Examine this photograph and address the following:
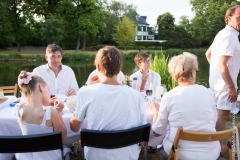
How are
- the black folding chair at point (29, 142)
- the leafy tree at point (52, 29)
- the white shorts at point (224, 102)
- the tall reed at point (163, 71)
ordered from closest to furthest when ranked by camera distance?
the black folding chair at point (29, 142) → the white shorts at point (224, 102) → the tall reed at point (163, 71) → the leafy tree at point (52, 29)

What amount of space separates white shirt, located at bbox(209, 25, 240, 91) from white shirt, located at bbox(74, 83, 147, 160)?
4.81 ft

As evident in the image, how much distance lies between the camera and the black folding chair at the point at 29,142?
1.63 metres

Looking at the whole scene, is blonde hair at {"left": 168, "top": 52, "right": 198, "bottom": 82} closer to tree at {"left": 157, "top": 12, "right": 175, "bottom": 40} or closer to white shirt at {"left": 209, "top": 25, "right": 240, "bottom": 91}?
white shirt at {"left": 209, "top": 25, "right": 240, "bottom": 91}

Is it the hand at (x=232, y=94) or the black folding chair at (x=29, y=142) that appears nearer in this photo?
the black folding chair at (x=29, y=142)

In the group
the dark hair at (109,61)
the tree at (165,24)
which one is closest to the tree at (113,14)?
the tree at (165,24)

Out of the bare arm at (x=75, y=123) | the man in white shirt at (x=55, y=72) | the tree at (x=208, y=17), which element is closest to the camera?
the bare arm at (x=75, y=123)

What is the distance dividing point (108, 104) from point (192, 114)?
2.12ft

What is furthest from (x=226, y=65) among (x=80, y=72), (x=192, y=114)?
(x=80, y=72)

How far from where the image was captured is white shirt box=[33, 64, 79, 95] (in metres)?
3.66

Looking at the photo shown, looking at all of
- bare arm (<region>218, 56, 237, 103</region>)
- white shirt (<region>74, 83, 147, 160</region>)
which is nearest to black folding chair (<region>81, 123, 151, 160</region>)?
white shirt (<region>74, 83, 147, 160</region>)

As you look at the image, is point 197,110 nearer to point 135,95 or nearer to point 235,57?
point 135,95

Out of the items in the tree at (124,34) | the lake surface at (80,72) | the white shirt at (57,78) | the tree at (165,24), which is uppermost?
the tree at (165,24)

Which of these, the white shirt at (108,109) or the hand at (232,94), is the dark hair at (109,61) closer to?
the white shirt at (108,109)

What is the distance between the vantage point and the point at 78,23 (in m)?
29.2
